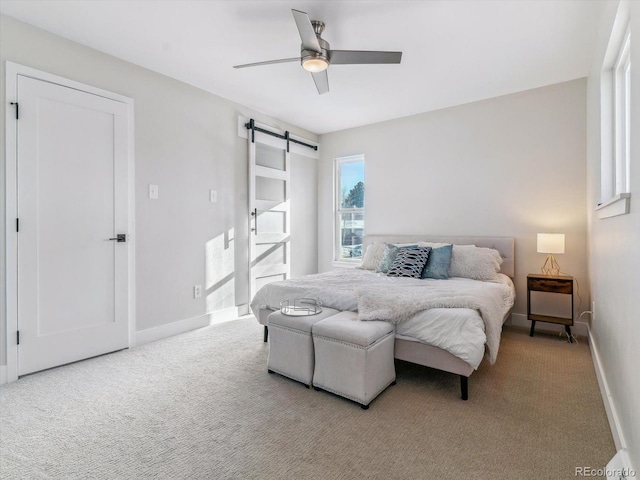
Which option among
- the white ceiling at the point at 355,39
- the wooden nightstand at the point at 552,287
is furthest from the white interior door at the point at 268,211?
the wooden nightstand at the point at 552,287

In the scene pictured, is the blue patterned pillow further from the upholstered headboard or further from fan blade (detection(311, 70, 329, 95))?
fan blade (detection(311, 70, 329, 95))

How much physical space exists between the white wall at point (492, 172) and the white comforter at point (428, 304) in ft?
3.47

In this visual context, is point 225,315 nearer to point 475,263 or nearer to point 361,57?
point 475,263

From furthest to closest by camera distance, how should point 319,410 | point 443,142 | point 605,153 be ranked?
point 443,142 < point 605,153 < point 319,410

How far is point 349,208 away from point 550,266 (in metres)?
2.79

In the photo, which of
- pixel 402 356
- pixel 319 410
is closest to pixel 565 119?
pixel 402 356

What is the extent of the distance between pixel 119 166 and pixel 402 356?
2915mm

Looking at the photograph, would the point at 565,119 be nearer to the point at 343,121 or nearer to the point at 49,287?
the point at 343,121

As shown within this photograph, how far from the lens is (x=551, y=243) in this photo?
10.9 feet

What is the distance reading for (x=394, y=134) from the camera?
4.75 metres

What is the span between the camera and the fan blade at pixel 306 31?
2.00m

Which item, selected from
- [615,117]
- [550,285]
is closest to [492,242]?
[550,285]

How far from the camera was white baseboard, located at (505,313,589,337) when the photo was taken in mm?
3420

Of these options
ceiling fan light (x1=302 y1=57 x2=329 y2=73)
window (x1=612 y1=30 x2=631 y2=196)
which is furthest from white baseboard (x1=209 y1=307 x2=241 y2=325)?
window (x1=612 y1=30 x2=631 y2=196)
